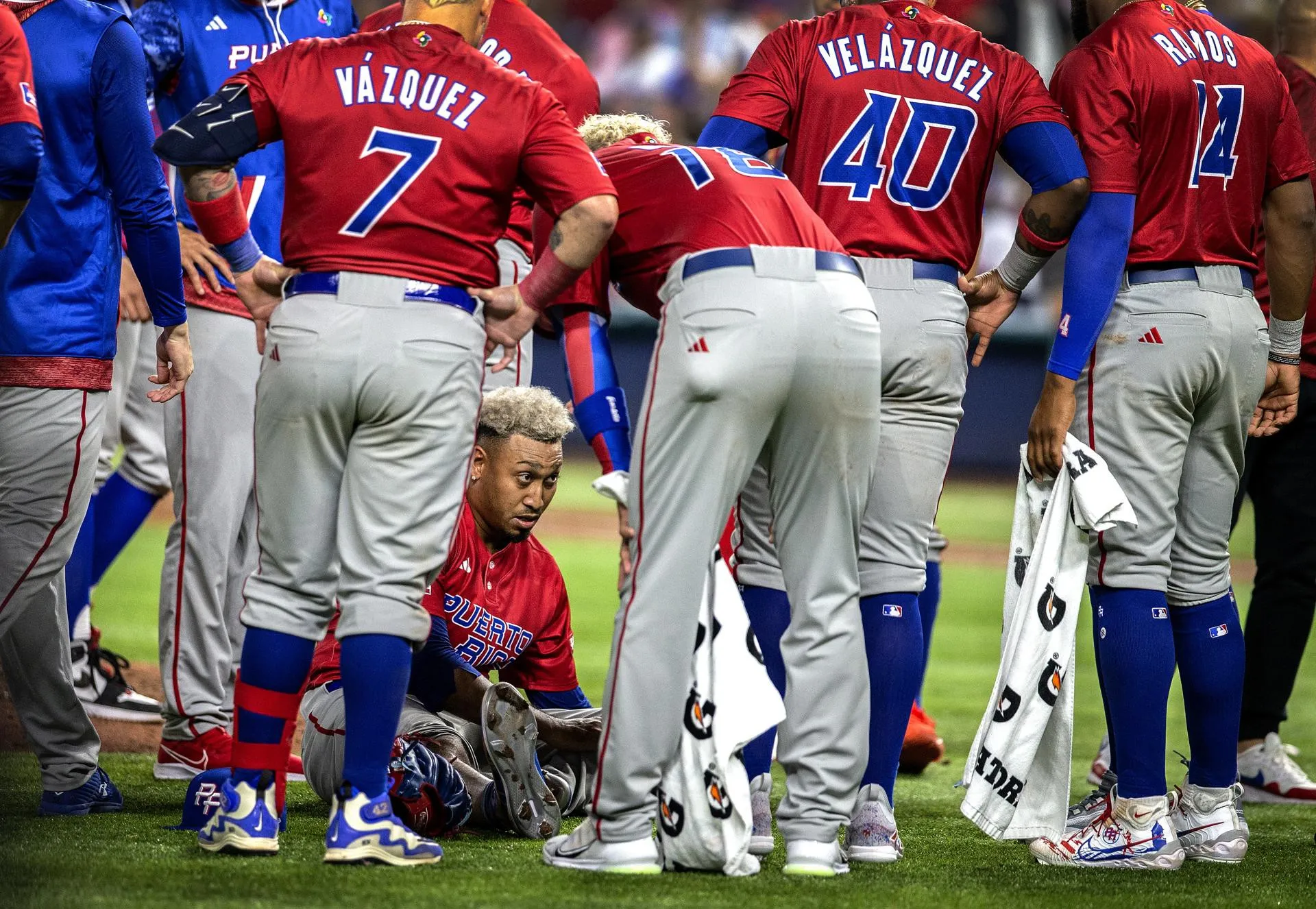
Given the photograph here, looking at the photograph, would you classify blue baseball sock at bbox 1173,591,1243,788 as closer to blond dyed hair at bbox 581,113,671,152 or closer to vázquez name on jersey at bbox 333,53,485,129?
blond dyed hair at bbox 581,113,671,152

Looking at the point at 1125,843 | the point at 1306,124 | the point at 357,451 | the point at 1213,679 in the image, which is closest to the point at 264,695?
the point at 357,451

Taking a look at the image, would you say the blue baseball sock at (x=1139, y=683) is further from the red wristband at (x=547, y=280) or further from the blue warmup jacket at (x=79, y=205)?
the blue warmup jacket at (x=79, y=205)

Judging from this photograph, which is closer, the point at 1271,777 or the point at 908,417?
the point at 908,417

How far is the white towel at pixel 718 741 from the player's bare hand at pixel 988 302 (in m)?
1.03

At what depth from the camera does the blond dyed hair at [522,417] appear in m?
4.21

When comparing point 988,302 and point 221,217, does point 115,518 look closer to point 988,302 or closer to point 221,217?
point 221,217

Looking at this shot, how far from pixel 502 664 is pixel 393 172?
154 cm

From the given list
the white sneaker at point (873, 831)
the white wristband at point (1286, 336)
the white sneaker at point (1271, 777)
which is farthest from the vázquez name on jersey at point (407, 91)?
the white sneaker at point (1271, 777)

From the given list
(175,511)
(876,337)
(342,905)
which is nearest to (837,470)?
(876,337)

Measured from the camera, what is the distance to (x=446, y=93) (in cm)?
323

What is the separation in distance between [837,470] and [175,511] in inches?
88.4

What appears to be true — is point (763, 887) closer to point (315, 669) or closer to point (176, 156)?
point (315, 669)

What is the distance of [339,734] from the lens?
12.4 feet

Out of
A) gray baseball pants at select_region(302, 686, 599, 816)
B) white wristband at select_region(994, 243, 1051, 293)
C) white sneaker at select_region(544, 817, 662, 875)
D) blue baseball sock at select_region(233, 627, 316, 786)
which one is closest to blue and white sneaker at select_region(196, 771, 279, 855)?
blue baseball sock at select_region(233, 627, 316, 786)
